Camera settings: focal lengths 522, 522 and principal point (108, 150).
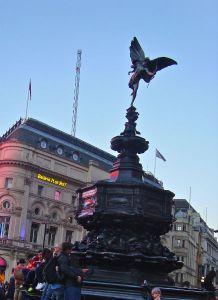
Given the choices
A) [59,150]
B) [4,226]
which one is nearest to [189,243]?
[59,150]

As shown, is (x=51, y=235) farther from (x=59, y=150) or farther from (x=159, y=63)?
(x=159, y=63)

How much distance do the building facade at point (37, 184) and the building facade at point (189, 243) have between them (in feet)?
63.4

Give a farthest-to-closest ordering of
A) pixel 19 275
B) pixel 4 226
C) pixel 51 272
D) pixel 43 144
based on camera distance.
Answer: pixel 43 144
pixel 4 226
pixel 19 275
pixel 51 272

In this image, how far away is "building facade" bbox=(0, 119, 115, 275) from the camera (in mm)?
62469

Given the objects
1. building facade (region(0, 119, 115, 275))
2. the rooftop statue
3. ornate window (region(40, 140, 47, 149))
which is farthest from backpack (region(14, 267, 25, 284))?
ornate window (region(40, 140, 47, 149))

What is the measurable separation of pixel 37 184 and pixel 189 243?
42.9 m

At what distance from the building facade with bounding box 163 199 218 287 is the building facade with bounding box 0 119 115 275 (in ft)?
63.4

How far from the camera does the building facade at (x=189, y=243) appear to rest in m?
95.3

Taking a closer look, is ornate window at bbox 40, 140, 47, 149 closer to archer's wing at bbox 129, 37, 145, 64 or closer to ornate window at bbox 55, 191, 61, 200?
ornate window at bbox 55, 191, 61, 200

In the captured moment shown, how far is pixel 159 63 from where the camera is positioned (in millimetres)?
16594

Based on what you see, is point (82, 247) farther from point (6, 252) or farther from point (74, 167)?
point (74, 167)

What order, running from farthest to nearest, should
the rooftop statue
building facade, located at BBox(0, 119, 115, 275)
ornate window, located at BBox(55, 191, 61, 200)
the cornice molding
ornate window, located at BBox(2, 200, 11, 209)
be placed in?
1. ornate window, located at BBox(55, 191, 61, 200)
2. the cornice molding
3. ornate window, located at BBox(2, 200, 11, 209)
4. building facade, located at BBox(0, 119, 115, 275)
5. the rooftop statue

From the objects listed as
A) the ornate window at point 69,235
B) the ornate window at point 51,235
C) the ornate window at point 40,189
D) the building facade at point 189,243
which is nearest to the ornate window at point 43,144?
the ornate window at point 40,189

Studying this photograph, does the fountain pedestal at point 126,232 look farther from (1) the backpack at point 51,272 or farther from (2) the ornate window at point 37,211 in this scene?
(2) the ornate window at point 37,211
